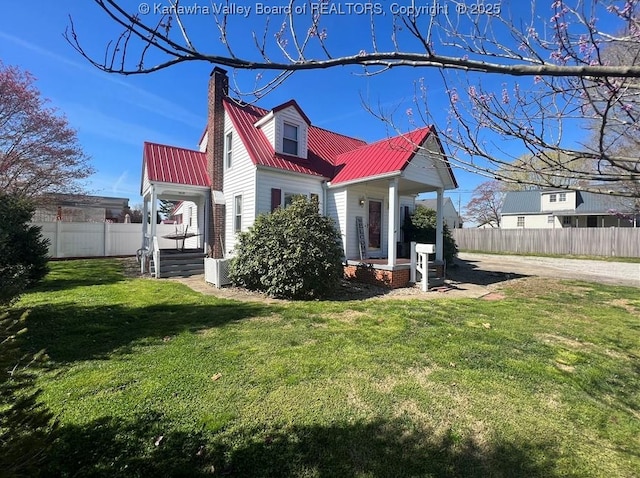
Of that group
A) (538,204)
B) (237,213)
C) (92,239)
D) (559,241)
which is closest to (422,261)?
(237,213)

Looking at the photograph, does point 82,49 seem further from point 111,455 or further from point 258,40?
point 111,455

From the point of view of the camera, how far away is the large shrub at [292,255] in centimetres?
808

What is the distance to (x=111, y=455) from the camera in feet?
8.18

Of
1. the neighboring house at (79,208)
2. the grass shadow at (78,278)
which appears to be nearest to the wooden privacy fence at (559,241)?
the grass shadow at (78,278)

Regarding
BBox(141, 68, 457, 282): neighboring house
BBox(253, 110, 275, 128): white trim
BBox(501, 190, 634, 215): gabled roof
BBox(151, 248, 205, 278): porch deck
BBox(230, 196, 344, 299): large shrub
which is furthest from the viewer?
BBox(501, 190, 634, 215): gabled roof

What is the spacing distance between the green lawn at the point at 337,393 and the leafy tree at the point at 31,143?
13.4 metres

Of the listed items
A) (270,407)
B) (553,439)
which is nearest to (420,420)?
(553,439)

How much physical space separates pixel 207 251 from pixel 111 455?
37.3 ft

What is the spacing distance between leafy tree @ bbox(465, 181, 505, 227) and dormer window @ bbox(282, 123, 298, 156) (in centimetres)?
3765

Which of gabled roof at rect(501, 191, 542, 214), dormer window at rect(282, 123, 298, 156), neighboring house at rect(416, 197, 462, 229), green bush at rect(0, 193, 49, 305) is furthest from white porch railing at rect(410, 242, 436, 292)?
neighboring house at rect(416, 197, 462, 229)

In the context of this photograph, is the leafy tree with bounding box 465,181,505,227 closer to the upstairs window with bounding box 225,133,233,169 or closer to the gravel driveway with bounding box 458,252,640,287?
the gravel driveway with bounding box 458,252,640,287

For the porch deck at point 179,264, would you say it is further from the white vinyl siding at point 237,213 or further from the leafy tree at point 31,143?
the leafy tree at point 31,143

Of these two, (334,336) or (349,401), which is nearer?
(349,401)

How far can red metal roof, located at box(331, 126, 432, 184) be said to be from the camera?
9.56m
